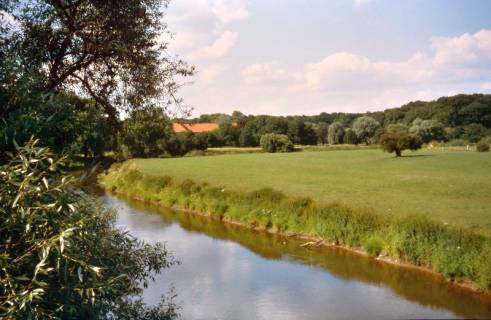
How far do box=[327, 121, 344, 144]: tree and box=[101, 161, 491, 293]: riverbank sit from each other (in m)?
62.0

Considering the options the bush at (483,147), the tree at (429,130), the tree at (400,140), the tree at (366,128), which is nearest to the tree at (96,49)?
the tree at (400,140)

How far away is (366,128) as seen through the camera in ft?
299

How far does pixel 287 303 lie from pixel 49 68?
29.0ft

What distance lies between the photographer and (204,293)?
1494 cm

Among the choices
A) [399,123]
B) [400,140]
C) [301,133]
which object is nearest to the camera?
[400,140]

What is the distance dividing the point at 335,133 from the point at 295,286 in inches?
3133

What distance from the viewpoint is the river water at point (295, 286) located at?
1334cm

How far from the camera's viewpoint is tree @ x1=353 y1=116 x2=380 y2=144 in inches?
3578

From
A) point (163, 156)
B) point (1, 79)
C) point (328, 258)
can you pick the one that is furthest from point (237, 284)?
point (163, 156)

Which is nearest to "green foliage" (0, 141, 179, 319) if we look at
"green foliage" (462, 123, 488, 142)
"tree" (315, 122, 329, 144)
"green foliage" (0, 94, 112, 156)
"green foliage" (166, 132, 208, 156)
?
"green foliage" (0, 94, 112, 156)

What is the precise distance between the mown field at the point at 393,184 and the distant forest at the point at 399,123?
3129cm

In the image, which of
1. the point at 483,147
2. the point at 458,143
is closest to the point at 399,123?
the point at 458,143

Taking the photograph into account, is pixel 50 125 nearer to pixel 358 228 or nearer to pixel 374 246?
pixel 374 246

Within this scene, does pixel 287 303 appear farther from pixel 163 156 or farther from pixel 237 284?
pixel 163 156
